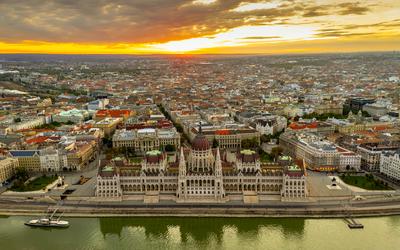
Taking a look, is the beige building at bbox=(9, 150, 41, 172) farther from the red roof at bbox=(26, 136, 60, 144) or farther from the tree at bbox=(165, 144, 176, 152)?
the tree at bbox=(165, 144, 176, 152)

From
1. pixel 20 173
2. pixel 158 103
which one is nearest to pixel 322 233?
pixel 20 173

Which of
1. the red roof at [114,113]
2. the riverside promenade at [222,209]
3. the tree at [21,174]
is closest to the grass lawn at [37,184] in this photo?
the tree at [21,174]

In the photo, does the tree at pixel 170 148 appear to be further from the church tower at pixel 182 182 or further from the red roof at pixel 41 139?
the church tower at pixel 182 182

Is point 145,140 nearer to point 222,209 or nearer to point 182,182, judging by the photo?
point 182,182

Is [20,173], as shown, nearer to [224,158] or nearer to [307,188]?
[224,158]

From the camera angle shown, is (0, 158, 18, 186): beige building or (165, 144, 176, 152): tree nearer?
(0, 158, 18, 186): beige building

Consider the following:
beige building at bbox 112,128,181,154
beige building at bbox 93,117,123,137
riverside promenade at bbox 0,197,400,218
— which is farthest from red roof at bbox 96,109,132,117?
riverside promenade at bbox 0,197,400,218

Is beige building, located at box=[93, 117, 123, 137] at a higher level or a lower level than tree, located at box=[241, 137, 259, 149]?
higher
